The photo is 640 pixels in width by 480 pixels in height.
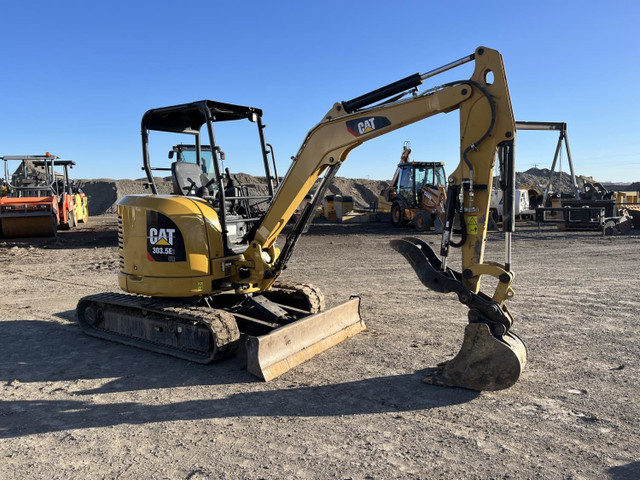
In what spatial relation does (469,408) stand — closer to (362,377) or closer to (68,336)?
(362,377)

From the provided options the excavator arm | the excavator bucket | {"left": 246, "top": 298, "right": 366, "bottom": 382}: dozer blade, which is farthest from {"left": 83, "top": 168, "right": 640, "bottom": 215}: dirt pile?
the excavator bucket

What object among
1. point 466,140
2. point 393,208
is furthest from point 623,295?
point 393,208

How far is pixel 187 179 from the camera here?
632 cm

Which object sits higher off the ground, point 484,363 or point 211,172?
point 211,172

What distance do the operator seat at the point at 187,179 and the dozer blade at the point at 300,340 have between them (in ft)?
6.93

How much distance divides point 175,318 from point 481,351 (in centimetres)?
333

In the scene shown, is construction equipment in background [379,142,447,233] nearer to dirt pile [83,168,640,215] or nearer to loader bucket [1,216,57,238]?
loader bucket [1,216,57,238]

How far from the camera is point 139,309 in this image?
6.18 m

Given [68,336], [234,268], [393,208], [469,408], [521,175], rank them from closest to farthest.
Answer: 1. [469,408]
2. [234,268]
3. [68,336]
4. [393,208]
5. [521,175]

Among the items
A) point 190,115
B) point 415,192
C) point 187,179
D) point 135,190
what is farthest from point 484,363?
point 135,190

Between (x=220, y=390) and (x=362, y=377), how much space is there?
138cm

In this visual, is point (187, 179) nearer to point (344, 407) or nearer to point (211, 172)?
point (211, 172)

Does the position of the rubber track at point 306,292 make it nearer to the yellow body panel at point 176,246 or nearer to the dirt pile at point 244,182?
the yellow body panel at point 176,246

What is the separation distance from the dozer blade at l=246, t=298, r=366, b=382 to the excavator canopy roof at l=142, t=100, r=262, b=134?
8.55ft
